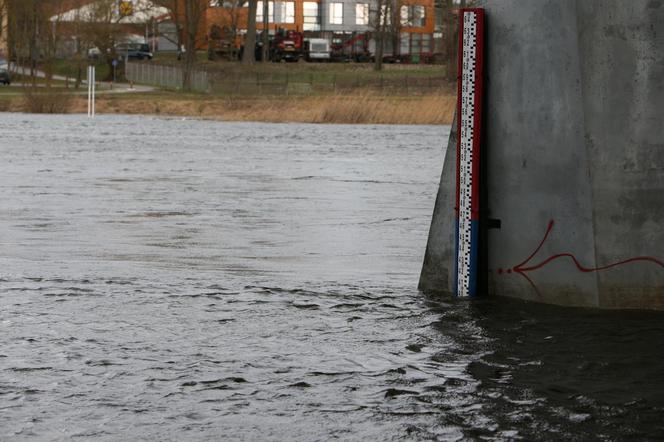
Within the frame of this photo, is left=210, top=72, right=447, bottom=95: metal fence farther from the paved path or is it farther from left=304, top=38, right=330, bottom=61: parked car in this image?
left=304, top=38, right=330, bottom=61: parked car

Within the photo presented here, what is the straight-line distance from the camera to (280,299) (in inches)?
452

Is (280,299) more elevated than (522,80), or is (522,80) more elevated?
(522,80)

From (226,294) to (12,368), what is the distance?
10.4ft

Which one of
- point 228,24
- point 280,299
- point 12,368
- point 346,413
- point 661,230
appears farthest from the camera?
point 228,24

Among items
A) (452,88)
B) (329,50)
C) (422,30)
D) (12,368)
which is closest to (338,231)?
(12,368)

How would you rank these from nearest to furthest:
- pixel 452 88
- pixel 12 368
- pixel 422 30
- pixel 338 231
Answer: pixel 12 368, pixel 338 231, pixel 452 88, pixel 422 30

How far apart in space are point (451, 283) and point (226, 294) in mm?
1786

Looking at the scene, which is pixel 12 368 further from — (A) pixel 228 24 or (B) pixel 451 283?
(A) pixel 228 24

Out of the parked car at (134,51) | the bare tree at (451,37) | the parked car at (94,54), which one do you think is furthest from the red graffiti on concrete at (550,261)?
the parked car at (94,54)

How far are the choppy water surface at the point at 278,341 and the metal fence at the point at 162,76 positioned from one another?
64.1 m

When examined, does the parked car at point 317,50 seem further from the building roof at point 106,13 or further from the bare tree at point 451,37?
the bare tree at point 451,37

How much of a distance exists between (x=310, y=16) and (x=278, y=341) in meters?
110

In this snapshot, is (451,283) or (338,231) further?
(338,231)

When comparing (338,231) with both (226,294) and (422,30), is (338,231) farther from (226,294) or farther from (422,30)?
(422,30)
